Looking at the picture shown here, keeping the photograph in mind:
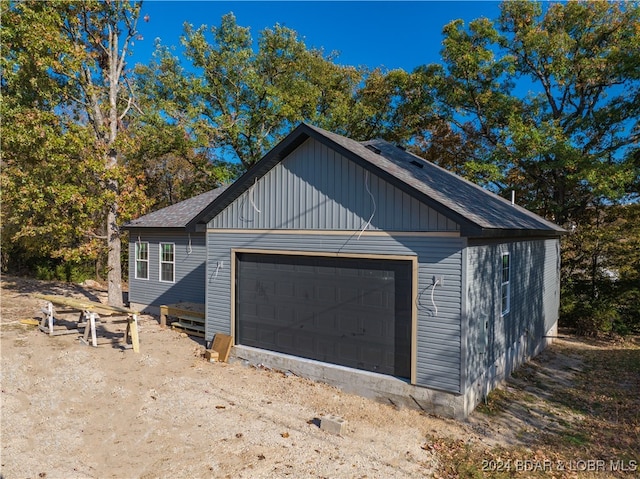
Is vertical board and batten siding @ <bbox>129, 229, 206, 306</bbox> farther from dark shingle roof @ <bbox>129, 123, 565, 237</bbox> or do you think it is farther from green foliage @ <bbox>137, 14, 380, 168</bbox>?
green foliage @ <bbox>137, 14, 380, 168</bbox>

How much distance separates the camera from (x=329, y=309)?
8.91 metres

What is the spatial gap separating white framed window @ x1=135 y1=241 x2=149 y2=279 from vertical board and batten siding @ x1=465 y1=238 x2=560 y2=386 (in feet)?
44.3

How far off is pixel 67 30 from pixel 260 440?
18910 millimetres

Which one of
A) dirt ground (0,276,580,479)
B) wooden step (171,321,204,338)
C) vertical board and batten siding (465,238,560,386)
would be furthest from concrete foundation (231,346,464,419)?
wooden step (171,321,204,338)

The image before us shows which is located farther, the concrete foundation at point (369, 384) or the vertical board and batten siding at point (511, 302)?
the vertical board and batten siding at point (511, 302)

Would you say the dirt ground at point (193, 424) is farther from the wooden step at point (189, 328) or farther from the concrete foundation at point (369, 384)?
the wooden step at point (189, 328)

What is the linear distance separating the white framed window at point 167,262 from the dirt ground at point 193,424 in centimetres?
550

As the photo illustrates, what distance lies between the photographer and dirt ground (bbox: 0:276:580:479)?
221 inches

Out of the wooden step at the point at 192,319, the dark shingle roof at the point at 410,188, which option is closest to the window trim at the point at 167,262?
the wooden step at the point at 192,319

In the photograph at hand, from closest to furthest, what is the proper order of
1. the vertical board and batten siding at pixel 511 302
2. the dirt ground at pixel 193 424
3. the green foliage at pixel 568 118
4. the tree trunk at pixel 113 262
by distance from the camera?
1. the dirt ground at pixel 193 424
2. the vertical board and batten siding at pixel 511 302
3. the green foliage at pixel 568 118
4. the tree trunk at pixel 113 262

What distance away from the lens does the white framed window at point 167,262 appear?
51.4 feet

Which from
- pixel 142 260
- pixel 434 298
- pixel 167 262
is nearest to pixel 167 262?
pixel 167 262

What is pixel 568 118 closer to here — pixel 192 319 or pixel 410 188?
pixel 410 188

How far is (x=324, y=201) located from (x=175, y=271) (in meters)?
9.20
